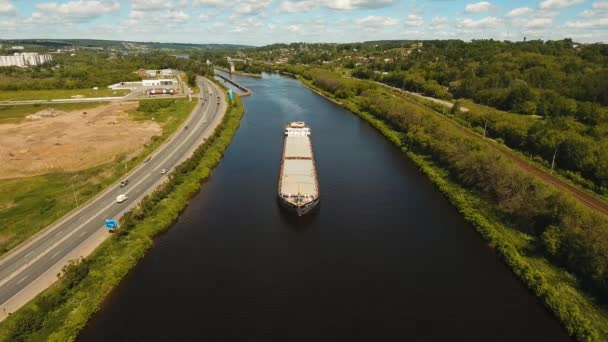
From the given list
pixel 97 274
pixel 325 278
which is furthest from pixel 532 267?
pixel 97 274

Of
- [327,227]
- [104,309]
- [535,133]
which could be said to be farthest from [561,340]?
[535,133]

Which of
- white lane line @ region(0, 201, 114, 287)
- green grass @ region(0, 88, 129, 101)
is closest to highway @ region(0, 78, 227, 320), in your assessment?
white lane line @ region(0, 201, 114, 287)

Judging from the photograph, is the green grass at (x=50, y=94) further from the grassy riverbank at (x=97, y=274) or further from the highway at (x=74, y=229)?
the grassy riverbank at (x=97, y=274)

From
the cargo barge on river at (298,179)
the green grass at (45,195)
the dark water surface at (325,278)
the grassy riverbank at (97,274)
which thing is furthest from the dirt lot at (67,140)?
the cargo barge on river at (298,179)

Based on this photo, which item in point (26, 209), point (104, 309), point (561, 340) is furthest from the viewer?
point (26, 209)

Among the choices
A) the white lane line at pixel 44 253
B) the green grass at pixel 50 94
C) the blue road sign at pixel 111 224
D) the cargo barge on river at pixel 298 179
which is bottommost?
the white lane line at pixel 44 253

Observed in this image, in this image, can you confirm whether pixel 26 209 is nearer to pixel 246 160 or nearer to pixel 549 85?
pixel 246 160
